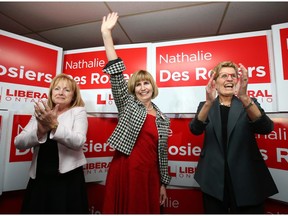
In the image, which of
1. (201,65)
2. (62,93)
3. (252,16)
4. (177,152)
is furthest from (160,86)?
(252,16)

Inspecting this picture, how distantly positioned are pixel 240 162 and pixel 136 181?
2.11 ft

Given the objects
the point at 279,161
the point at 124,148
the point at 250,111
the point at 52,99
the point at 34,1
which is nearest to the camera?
the point at 250,111

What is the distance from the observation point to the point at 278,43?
1.52 meters

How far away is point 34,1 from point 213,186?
2.22 meters

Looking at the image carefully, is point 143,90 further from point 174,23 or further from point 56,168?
point 174,23

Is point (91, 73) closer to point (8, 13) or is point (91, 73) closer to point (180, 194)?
point (8, 13)

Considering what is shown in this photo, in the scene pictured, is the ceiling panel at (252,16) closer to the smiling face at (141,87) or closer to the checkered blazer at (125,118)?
the smiling face at (141,87)

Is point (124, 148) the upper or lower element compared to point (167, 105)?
lower

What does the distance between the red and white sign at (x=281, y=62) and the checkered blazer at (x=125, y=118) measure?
3.55ft

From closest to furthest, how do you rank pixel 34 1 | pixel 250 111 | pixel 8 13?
pixel 250 111 < pixel 34 1 < pixel 8 13

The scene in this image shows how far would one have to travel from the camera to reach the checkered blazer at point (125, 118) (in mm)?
1124

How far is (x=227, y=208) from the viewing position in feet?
3.41

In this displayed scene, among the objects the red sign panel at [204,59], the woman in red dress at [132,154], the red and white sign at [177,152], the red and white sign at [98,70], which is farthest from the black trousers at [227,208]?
the red and white sign at [98,70]

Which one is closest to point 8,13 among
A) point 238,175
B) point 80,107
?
point 80,107
